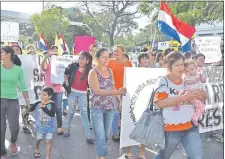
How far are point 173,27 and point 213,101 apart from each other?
2036mm

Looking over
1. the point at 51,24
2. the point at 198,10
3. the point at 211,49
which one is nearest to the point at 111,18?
the point at 51,24

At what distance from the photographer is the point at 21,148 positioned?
16.8 ft

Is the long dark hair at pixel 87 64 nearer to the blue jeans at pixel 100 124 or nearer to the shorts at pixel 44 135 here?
the shorts at pixel 44 135

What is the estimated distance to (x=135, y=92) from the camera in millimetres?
4309

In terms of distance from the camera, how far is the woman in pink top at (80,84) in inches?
218

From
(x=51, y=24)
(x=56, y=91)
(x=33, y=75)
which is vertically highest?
(x=51, y=24)

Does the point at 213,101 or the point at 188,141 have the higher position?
the point at 213,101

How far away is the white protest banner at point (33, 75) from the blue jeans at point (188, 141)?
3.80m

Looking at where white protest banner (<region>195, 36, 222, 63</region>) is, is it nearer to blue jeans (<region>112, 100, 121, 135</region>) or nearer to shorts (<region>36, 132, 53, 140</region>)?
blue jeans (<region>112, 100, 121, 135</region>)

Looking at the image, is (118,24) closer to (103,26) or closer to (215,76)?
(103,26)

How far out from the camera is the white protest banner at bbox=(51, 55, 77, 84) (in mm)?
6203

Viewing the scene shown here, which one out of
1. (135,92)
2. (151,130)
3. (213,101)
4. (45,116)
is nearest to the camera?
(151,130)

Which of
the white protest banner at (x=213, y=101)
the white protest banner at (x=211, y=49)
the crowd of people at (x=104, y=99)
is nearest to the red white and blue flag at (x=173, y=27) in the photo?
the white protest banner at (x=211, y=49)

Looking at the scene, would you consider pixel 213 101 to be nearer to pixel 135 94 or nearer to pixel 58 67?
pixel 135 94
